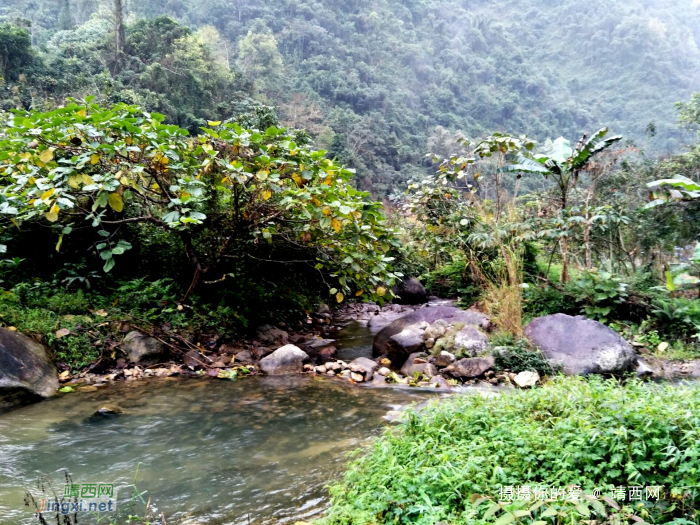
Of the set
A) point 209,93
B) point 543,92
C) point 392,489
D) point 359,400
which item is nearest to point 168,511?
point 392,489

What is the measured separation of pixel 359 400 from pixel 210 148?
269cm

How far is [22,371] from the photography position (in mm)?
3957

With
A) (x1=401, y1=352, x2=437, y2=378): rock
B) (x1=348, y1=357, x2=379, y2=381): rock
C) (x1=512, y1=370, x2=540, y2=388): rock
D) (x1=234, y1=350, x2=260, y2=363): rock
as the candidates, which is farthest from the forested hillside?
(x1=512, y1=370, x2=540, y2=388): rock

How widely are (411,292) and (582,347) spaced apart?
193 inches

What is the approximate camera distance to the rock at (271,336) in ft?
19.8

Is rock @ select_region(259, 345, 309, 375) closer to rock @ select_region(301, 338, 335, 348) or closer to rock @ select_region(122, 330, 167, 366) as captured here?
rock @ select_region(301, 338, 335, 348)

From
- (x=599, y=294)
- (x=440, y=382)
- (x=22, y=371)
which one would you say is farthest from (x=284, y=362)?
(x=599, y=294)

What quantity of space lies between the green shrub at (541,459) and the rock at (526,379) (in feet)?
6.74

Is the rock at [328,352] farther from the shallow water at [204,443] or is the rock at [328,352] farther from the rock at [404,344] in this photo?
the shallow water at [204,443]

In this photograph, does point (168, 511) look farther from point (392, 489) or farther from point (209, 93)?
point (209, 93)

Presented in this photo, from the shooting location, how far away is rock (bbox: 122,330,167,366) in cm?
495

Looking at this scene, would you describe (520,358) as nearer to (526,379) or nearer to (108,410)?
(526,379)

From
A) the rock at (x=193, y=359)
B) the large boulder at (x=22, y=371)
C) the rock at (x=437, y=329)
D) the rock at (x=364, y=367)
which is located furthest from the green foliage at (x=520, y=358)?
the large boulder at (x=22, y=371)

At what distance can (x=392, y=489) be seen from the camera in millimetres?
2090
